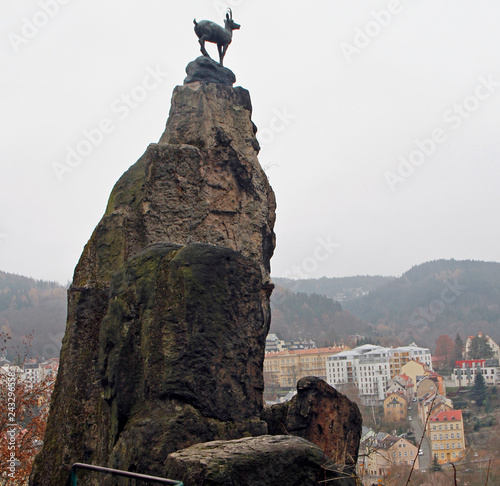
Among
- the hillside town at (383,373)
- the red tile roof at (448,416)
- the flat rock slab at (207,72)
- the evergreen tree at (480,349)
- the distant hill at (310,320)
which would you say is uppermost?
the distant hill at (310,320)

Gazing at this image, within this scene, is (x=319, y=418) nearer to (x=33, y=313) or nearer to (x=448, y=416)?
(x=448, y=416)

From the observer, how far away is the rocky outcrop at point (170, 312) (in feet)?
17.5

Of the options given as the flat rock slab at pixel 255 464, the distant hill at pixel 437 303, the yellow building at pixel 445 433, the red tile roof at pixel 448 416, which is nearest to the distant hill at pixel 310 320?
the distant hill at pixel 437 303

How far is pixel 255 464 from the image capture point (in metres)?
4.33

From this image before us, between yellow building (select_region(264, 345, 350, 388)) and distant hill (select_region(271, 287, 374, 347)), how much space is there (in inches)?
955

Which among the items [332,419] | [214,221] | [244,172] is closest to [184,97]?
[244,172]

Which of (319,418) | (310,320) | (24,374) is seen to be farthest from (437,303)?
(319,418)

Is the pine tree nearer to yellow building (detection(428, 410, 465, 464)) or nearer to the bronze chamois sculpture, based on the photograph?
yellow building (detection(428, 410, 465, 464))

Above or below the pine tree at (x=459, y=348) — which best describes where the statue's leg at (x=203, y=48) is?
above

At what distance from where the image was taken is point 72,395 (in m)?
6.88

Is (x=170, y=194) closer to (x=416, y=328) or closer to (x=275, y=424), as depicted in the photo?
(x=275, y=424)

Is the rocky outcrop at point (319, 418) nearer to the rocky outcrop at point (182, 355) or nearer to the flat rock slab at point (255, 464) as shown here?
the rocky outcrop at point (182, 355)

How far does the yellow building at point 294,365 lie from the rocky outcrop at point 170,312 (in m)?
100

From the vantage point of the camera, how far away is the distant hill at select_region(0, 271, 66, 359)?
77.5 meters
